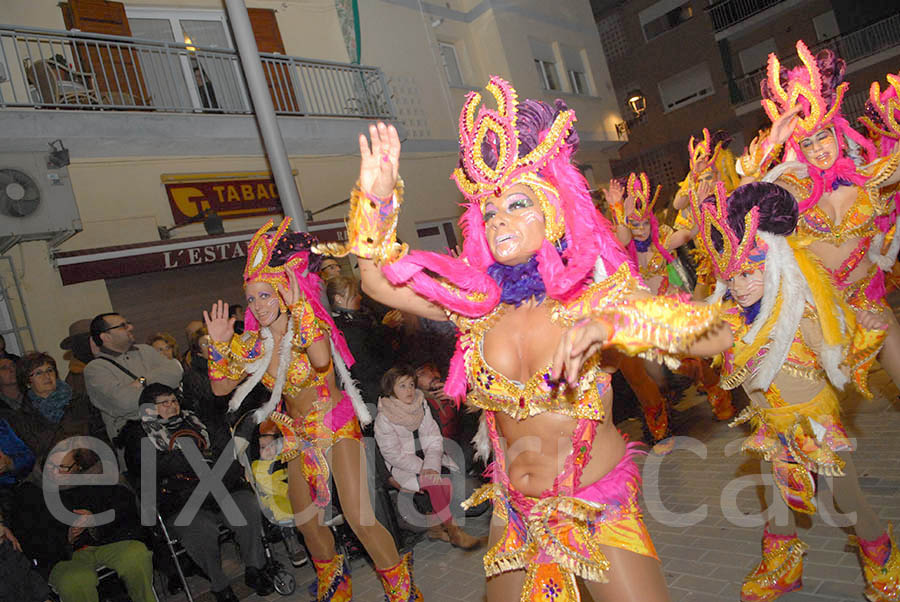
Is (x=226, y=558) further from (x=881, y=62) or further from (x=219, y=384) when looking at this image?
(x=881, y=62)

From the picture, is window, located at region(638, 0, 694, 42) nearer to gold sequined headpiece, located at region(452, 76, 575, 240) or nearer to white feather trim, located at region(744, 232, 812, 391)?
white feather trim, located at region(744, 232, 812, 391)

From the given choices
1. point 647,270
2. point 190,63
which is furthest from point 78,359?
point 647,270

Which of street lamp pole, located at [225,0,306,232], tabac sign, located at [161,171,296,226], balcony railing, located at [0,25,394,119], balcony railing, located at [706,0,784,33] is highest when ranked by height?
balcony railing, located at [706,0,784,33]

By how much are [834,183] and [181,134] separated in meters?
7.84

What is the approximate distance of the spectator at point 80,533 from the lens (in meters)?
4.29

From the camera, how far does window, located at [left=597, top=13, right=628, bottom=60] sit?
83.2 ft

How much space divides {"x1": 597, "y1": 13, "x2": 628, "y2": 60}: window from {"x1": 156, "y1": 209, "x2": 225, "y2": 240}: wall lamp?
68.4ft

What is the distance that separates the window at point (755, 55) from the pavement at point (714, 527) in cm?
2081

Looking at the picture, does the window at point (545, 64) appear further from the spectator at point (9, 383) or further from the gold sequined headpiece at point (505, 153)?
the gold sequined headpiece at point (505, 153)

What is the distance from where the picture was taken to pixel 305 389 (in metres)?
4.01

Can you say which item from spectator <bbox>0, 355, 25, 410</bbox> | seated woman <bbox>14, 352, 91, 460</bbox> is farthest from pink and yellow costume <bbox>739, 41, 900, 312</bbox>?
spectator <bbox>0, 355, 25, 410</bbox>

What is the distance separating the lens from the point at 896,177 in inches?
160

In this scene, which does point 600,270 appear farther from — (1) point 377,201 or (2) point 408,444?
(2) point 408,444

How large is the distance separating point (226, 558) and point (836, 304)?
18.2 ft
